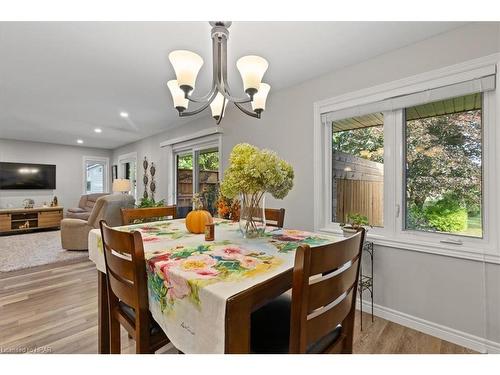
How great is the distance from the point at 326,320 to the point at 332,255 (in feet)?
0.84

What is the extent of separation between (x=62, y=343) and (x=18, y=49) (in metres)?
2.28

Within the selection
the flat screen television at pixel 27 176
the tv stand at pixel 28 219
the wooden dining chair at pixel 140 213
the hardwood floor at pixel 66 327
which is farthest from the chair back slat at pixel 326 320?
the flat screen television at pixel 27 176

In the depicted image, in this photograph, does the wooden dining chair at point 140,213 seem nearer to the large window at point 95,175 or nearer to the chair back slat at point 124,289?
the chair back slat at point 124,289

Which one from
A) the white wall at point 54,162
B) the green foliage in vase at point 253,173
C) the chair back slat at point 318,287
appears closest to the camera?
the chair back slat at point 318,287

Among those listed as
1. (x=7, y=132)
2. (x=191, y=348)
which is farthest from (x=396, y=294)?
(x=7, y=132)

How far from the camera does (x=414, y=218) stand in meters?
2.04

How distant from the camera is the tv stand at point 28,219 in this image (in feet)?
17.4

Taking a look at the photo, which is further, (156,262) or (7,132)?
(7,132)

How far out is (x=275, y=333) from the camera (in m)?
0.97

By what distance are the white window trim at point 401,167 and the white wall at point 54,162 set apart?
6698 mm

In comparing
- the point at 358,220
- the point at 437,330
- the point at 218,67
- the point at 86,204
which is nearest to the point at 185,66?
the point at 218,67

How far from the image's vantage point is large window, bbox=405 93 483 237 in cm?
176
